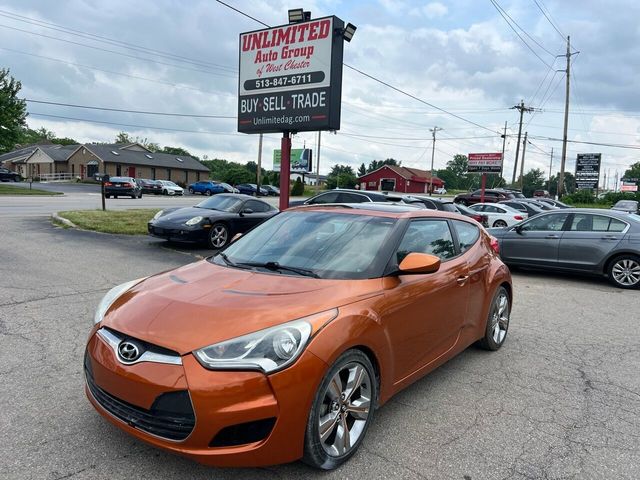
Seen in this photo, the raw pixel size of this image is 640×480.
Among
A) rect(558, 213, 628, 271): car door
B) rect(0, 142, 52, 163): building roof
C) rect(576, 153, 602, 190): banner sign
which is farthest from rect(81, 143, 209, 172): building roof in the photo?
rect(558, 213, 628, 271): car door

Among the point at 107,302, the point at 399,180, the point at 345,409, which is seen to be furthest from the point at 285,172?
the point at 399,180

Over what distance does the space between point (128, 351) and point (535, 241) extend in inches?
358

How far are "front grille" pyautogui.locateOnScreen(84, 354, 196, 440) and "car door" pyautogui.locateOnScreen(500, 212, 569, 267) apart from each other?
8.93 meters

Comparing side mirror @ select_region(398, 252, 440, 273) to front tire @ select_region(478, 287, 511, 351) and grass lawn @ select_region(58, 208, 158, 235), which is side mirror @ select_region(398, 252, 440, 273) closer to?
front tire @ select_region(478, 287, 511, 351)

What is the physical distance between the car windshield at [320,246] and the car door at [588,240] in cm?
710

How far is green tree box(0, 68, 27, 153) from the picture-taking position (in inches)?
1449

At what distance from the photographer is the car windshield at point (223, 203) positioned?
11328 mm

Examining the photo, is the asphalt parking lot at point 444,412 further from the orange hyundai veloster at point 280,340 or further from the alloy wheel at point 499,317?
the orange hyundai veloster at point 280,340

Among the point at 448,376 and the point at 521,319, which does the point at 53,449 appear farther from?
the point at 521,319

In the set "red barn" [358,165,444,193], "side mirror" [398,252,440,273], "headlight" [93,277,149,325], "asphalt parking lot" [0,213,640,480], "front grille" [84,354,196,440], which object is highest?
"red barn" [358,165,444,193]

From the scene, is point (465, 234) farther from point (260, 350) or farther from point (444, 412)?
point (260, 350)

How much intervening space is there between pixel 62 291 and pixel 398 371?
16.7ft

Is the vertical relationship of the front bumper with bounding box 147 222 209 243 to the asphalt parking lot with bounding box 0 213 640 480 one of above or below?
above

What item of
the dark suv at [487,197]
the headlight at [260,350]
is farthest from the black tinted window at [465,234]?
the dark suv at [487,197]
